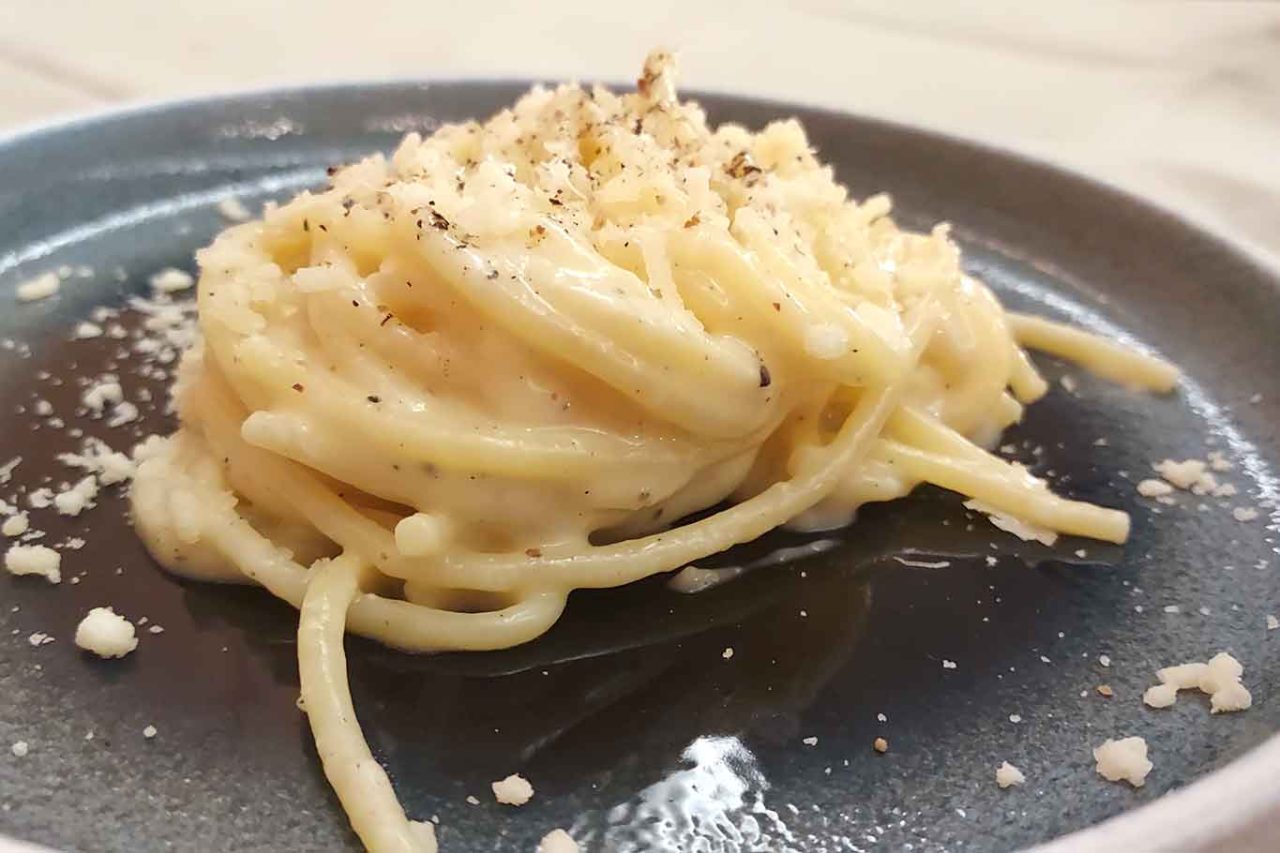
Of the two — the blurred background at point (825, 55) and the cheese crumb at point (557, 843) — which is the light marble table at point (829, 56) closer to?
the blurred background at point (825, 55)

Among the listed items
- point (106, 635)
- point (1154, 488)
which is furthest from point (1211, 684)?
point (106, 635)

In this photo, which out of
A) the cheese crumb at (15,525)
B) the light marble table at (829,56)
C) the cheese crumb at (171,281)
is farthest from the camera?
the light marble table at (829,56)

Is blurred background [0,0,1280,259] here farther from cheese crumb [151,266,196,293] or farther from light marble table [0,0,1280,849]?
cheese crumb [151,266,196,293]

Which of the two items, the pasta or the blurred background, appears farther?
the blurred background

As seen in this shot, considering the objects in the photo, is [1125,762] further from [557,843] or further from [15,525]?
[15,525]

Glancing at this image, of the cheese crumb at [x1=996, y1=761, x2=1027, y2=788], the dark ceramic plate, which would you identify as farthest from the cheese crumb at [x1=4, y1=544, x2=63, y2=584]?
the cheese crumb at [x1=996, y1=761, x2=1027, y2=788]

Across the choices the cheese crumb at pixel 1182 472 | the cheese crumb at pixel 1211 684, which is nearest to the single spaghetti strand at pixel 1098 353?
the cheese crumb at pixel 1182 472
